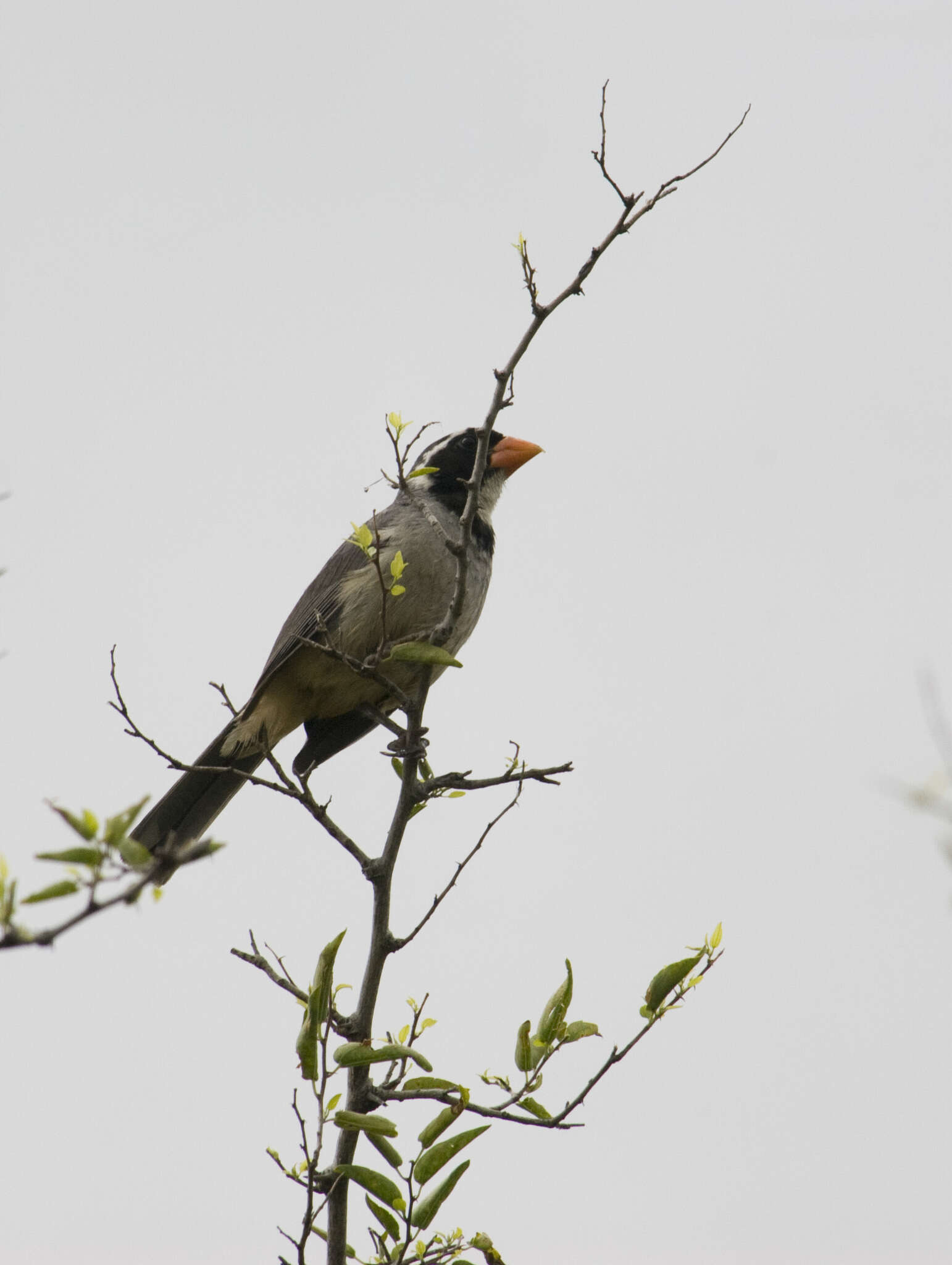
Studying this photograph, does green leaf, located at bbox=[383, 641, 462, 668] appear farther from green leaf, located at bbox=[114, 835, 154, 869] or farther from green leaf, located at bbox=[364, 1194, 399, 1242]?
green leaf, located at bbox=[114, 835, 154, 869]

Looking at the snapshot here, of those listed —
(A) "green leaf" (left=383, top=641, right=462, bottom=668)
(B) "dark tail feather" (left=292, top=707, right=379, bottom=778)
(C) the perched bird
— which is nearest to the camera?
(A) "green leaf" (left=383, top=641, right=462, bottom=668)

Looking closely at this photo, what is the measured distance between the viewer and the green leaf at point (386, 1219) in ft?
10.3

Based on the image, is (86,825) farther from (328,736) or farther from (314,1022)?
(328,736)

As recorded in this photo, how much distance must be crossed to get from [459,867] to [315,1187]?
0.92 metres

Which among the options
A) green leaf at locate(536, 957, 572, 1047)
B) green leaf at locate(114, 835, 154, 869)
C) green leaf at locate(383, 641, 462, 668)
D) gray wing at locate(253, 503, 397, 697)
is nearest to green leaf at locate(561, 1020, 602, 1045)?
green leaf at locate(536, 957, 572, 1047)

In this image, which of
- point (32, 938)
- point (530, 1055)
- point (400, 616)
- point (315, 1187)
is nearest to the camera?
point (32, 938)

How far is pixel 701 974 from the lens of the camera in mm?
3467

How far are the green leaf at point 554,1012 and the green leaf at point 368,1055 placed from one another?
316mm

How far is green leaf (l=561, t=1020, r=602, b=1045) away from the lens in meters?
3.37

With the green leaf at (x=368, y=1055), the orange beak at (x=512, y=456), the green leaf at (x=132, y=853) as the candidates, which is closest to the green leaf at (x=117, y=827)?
the green leaf at (x=132, y=853)

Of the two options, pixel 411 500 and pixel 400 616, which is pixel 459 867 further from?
pixel 400 616

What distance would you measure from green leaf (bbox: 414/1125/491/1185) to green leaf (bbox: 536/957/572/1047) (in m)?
0.28

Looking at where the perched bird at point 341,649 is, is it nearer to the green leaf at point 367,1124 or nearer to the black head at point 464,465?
the black head at point 464,465

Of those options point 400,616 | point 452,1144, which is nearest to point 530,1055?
point 452,1144
